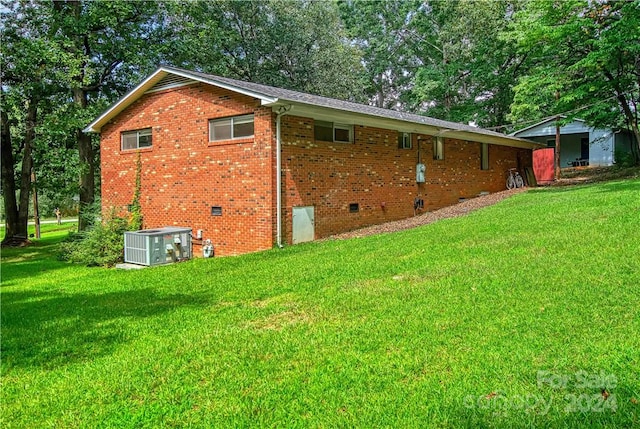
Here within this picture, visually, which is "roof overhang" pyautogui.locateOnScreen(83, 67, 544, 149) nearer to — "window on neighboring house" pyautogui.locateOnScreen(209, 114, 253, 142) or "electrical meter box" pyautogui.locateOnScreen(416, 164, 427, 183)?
"window on neighboring house" pyautogui.locateOnScreen(209, 114, 253, 142)

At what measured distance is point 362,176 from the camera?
43.7 feet

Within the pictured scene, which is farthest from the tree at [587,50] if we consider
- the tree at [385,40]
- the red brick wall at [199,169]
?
the tree at [385,40]

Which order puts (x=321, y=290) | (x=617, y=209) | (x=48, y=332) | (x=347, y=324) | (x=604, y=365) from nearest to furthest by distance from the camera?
(x=604, y=365)
(x=347, y=324)
(x=48, y=332)
(x=321, y=290)
(x=617, y=209)

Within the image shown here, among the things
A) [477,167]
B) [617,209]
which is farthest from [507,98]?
[617,209]

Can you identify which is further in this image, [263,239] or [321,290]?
[263,239]

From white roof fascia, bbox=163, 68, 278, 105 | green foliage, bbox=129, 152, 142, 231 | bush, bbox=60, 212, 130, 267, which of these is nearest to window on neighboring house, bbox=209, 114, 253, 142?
white roof fascia, bbox=163, 68, 278, 105

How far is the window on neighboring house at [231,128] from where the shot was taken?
460 inches

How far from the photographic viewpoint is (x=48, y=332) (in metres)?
5.38

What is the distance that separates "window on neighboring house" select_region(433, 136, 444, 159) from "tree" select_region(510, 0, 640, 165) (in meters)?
4.77

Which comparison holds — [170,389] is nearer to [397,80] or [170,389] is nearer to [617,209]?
[617,209]

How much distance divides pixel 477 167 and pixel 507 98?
49.3 ft

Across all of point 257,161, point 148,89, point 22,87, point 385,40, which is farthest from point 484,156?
point 385,40

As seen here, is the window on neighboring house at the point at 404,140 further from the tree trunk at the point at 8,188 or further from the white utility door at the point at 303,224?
the tree trunk at the point at 8,188

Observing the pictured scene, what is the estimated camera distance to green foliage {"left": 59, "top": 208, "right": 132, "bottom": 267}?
12438 millimetres
